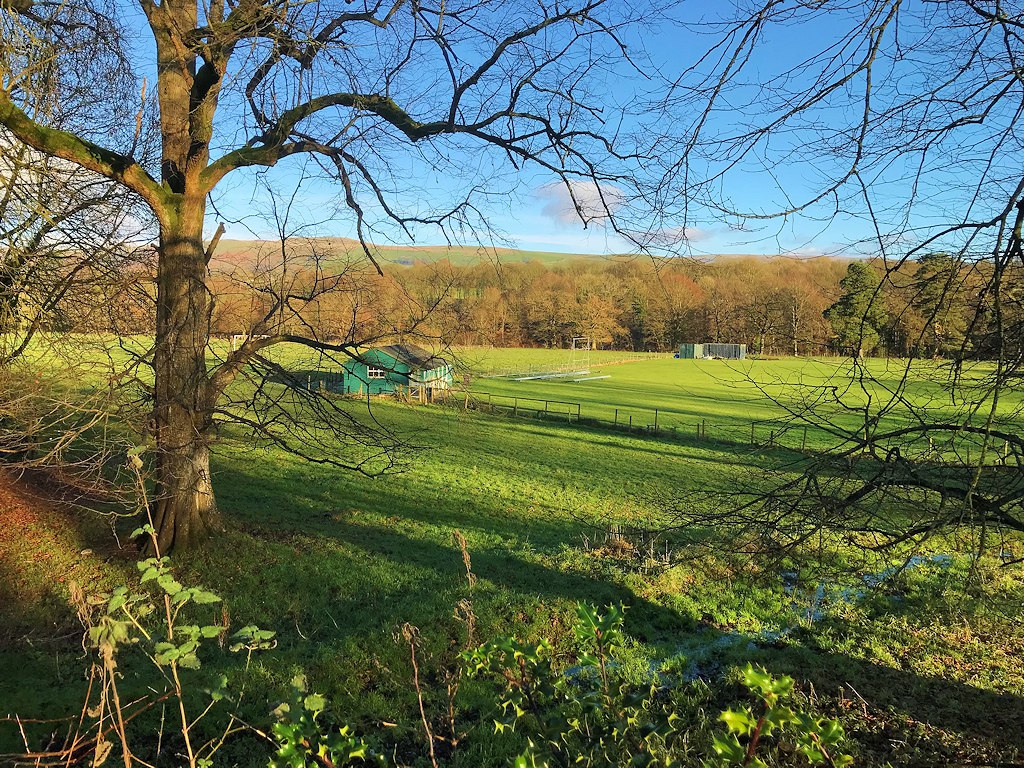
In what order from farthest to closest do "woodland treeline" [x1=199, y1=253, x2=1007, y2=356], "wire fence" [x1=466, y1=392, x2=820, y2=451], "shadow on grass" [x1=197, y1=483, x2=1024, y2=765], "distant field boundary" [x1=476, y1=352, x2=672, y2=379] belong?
"distant field boundary" [x1=476, y1=352, x2=672, y2=379] → "wire fence" [x1=466, y1=392, x2=820, y2=451] → "shadow on grass" [x1=197, y1=483, x2=1024, y2=765] → "woodland treeline" [x1=199, y1=253, x2=1007, y2=356]

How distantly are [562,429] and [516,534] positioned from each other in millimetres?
16039

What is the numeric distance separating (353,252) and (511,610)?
4.97 metres

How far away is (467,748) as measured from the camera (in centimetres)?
457

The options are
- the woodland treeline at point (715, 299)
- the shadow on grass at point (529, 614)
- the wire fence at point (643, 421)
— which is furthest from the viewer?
the wire fence at point (643, 421)

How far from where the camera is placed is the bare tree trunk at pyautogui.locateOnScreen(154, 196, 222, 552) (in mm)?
7324

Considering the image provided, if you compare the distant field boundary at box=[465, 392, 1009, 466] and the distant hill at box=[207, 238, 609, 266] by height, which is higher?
the distant hill at box=[207, 238, 609, 266]

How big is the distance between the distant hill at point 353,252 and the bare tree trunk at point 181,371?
1.63 ft

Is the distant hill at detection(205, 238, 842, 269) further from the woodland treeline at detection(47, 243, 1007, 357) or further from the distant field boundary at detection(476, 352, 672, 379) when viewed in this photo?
the distant field boundary at detection(476, 352, 672, 379)

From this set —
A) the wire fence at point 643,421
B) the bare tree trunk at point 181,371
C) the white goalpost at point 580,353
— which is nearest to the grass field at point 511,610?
the bare tree trunk at point 181,371

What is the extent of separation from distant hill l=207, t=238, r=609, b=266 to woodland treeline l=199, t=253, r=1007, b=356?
122mm

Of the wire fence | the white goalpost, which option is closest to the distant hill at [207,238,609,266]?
the wire fence

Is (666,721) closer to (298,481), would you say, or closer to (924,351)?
(924,351)

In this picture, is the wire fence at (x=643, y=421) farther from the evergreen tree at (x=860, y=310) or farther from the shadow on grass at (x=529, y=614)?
the evergreen tree at (x=860, y=310)

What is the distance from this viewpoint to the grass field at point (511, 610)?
4992 millimetres
